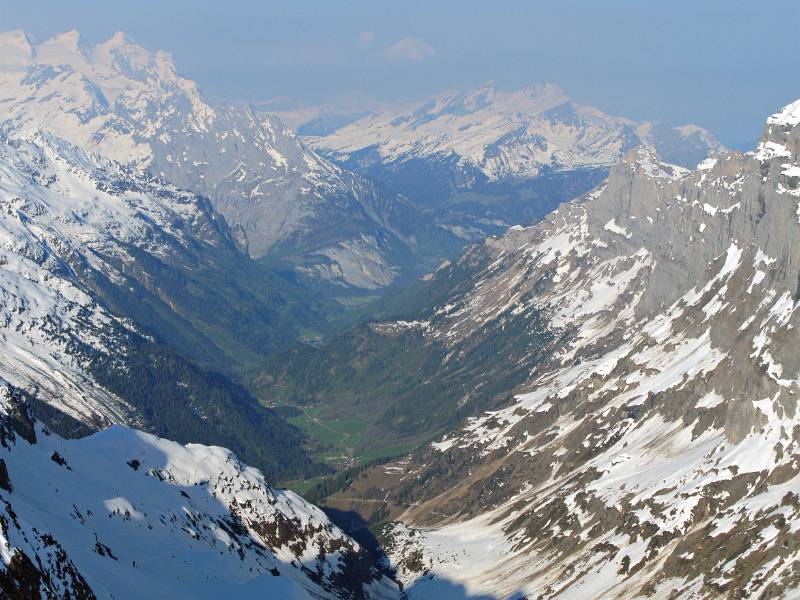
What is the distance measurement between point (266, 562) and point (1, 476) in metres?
72.4

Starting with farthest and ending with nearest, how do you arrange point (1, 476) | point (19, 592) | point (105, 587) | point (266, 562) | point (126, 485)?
1. point (266, 562)
2. point (126, 485)
3. point (1, 476)
4. point (105, 587)
5. point (19, 592)

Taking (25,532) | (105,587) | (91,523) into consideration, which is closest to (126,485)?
(91,523)

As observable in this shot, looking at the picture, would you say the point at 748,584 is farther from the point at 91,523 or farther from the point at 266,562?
the point at 91,523

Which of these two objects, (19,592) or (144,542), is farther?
(144,542)

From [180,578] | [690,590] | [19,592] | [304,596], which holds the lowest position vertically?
[690,590]

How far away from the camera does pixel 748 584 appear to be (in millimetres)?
178875

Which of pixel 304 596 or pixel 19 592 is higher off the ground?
pixel 19 592

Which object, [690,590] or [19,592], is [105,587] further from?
[690,590]

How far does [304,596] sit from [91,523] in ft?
129

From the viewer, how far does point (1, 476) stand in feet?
447

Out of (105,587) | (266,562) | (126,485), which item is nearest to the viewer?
(105,587)

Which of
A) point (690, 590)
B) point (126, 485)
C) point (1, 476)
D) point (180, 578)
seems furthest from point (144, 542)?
point (690, 590)

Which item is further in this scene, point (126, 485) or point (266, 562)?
point (266, 562)

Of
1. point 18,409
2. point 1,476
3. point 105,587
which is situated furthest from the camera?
point 18,409
